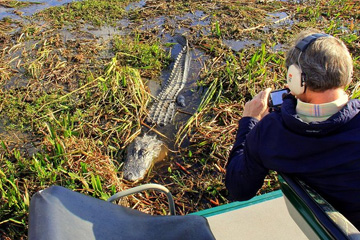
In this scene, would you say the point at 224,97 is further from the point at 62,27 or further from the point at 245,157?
the point at 62,27

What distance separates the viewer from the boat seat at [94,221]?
125 centimetres

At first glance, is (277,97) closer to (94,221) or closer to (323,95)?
(323,95)

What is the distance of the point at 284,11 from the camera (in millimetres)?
6121

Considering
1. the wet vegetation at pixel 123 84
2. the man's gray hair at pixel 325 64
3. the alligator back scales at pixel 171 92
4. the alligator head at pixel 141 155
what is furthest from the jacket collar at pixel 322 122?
the alligator back scales at pixel 171 92

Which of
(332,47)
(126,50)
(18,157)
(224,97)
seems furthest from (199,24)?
(332,47)

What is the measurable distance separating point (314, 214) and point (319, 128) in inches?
13.8

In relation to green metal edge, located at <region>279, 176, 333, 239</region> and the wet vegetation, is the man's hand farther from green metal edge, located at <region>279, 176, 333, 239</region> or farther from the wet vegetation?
the wet vegetation

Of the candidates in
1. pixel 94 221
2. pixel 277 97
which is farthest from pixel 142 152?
pixel 94 221

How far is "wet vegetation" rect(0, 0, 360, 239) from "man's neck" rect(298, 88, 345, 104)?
1521 mm

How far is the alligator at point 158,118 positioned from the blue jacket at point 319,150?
1.64 metres

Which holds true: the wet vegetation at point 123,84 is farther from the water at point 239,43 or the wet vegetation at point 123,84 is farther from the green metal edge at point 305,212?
the green metal edge at point 305,212

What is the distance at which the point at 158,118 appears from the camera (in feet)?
12.5

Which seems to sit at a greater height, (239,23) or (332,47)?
(332,47)

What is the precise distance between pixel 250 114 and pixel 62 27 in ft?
13.9
